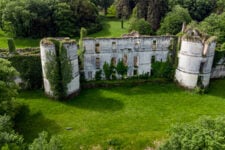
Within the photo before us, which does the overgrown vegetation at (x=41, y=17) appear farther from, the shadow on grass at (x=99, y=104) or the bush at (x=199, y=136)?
the bush at (x=199, y=136)

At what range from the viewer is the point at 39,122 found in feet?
95.0

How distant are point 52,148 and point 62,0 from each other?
180 ft

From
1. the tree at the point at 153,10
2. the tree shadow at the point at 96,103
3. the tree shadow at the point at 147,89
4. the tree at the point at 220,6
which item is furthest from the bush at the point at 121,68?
the tree at the point at 220,6

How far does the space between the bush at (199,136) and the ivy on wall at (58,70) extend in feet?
55.9

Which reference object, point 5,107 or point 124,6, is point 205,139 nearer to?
point 5,107

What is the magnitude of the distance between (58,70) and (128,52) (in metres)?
11.6

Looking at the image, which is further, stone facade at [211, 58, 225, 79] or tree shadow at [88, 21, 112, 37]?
tree shadow at [88, 21, 112, 37]

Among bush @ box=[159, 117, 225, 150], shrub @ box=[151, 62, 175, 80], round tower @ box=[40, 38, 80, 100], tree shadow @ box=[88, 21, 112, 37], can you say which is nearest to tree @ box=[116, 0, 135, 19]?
tree shadow @ box=[88, 21, 112, 37]

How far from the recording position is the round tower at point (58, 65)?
1241 inches

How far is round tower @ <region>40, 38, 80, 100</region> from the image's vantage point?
31.5m

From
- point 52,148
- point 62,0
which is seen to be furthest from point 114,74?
point 62,0

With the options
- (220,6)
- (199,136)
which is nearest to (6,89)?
(199,136)

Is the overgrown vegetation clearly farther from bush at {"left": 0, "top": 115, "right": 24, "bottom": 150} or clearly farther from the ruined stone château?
bush at {"left": 0, "top": 115, "right": 24, "bottom": 150}

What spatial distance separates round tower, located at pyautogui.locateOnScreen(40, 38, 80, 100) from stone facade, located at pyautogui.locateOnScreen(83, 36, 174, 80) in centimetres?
396
